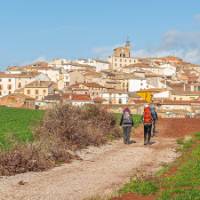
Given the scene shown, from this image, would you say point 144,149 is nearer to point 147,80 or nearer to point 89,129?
point 89,129

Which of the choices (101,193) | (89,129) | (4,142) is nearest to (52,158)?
(4,142)

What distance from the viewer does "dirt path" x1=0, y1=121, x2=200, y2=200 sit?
36.8ft

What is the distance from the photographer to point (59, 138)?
68.0 feet

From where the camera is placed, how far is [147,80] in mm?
132625

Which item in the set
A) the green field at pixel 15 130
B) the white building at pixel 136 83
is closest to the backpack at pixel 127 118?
the green field at pixel 15 130

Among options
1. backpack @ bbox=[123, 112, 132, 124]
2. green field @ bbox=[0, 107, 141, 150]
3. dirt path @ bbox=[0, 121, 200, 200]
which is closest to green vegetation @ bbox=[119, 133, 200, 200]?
dirt path @ bbox=[0, 121, 200, 200]

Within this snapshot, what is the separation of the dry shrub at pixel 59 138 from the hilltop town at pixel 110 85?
39.8 metres

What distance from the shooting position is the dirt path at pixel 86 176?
442 inches

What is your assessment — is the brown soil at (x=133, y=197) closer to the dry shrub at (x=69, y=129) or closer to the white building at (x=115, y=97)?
the dry shrub at (x=69, y=129)

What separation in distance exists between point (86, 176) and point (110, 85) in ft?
389

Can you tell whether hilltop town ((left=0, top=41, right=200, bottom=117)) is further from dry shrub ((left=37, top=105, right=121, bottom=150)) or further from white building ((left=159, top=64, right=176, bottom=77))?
dry shrub ((left=37, top=105, right=121, bottom=150))

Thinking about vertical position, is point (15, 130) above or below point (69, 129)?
below

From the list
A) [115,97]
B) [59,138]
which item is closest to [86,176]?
[59,138]

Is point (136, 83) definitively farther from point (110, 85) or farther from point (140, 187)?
point (140, 187)
